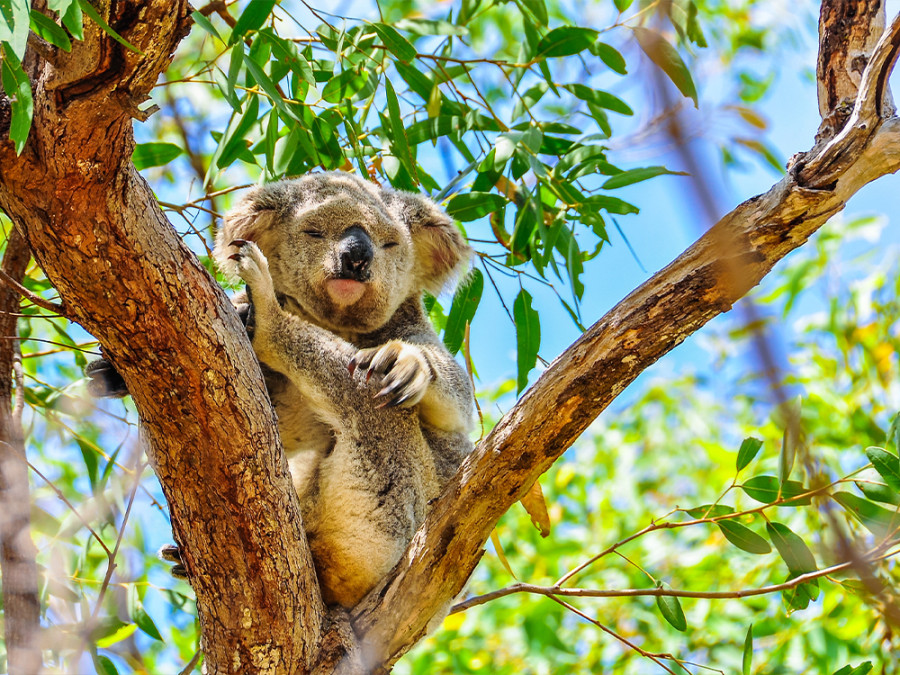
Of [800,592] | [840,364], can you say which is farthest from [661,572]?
[800,592]

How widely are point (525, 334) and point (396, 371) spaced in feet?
1.94

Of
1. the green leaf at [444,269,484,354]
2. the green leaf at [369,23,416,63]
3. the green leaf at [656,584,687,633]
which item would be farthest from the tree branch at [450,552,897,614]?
the green leaf at [369,23,416,63]

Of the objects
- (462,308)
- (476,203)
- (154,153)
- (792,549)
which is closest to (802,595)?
(792,549)

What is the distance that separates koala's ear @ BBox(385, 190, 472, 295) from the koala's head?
0.06 m

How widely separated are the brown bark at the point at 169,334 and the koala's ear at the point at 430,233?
1.07m

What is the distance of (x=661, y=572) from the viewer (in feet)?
13.9

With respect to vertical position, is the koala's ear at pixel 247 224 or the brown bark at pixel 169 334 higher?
the koala's ear at pixel 247 224

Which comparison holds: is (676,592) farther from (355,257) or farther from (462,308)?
(355,257)

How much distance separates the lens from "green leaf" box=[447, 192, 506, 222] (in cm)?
257

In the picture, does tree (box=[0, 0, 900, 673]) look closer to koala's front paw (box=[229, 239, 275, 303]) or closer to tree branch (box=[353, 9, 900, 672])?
tree branch (box=[353, 9, 900, 672])

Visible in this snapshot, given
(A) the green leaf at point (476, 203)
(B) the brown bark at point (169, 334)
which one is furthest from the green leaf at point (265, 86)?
(A) the green leaf at point (476, 203)

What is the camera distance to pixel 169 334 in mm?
1585

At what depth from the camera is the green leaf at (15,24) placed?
1193mm

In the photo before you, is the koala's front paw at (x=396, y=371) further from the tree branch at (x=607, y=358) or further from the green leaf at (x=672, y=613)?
the green leaf at (x=672, y=613)
